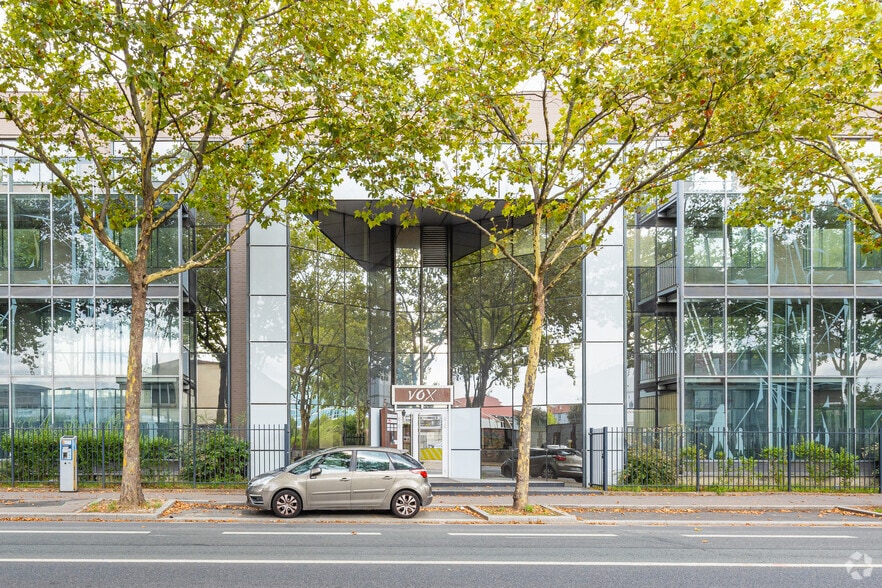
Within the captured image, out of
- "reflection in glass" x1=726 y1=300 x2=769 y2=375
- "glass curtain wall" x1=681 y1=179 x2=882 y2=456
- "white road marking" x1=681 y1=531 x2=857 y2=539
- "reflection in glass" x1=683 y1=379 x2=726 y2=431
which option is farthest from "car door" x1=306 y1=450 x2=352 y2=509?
"reflection in glass" x1=726 y1=300 x2=769 y2=375

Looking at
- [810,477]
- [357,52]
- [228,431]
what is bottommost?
[810,477]

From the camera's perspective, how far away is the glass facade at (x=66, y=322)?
2262cm

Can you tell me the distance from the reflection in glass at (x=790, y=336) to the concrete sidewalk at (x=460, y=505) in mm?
4220

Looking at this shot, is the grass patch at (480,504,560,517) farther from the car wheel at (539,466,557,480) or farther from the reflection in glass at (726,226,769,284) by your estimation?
the reflection in glass at (726,226,769,284)

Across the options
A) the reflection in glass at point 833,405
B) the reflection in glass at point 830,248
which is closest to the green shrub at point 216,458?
the reflection in glass at point 833,405

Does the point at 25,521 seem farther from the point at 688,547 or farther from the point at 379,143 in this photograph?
the point at 688,547

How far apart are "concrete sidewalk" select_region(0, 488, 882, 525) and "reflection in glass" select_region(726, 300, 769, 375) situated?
4.28 metres

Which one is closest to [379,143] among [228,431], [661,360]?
[228,431]

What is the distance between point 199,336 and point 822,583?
19767mm

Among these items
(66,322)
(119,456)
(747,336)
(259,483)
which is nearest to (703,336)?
(747,336)

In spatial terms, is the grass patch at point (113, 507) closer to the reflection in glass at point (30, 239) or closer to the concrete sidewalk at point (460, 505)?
the concrete sidewalk at point (460, 505)

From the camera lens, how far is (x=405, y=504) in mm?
15297

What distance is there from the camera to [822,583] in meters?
8.97

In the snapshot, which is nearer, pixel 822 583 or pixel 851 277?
pixel 822 583
